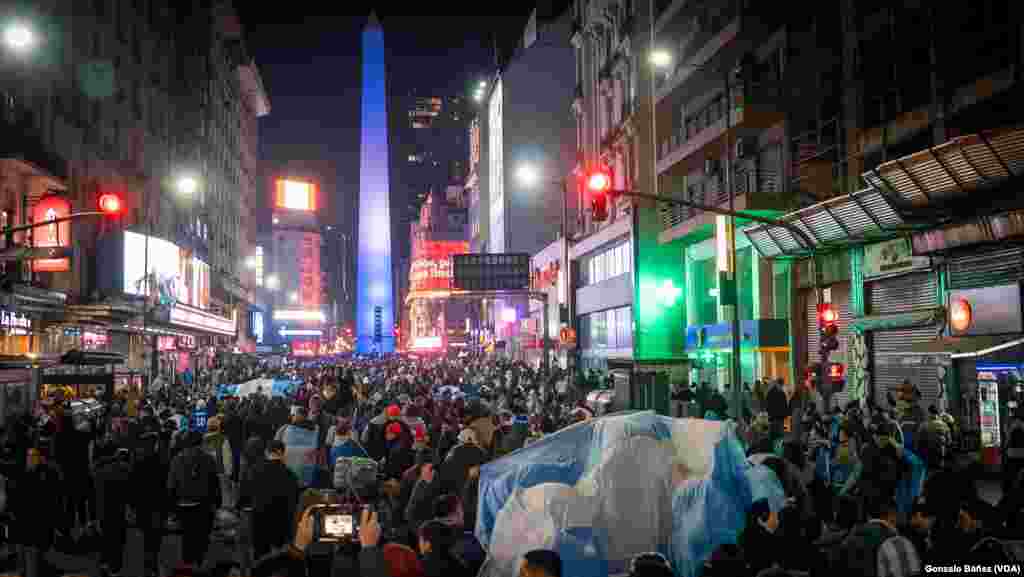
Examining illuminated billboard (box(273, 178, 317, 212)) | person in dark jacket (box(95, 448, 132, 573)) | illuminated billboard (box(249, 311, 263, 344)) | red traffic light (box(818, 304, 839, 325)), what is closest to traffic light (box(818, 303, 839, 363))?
red traffic light (box(818, 304, 839, 325))

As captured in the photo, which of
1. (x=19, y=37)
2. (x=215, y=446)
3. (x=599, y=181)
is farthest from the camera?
(x=19, y=37)

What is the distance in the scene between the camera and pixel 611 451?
922 cm

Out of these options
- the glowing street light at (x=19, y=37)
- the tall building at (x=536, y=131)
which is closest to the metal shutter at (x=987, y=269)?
the glowing street light at (x=19, y=37)

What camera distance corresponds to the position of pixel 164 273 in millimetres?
59875

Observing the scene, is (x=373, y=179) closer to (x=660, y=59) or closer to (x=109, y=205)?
(x=660, y=59)

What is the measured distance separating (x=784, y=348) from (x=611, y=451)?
25.8 m

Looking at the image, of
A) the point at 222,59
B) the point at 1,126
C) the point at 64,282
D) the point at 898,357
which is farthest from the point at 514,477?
the point at 222,59

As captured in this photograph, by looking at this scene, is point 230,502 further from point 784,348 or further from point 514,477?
point 784,348

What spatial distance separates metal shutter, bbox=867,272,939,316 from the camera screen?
19588mm

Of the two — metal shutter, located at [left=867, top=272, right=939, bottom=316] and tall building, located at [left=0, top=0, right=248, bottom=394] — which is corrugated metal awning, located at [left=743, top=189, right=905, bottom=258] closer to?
metal shutter, located at [left=867, top=272, right=939, bottom=316]

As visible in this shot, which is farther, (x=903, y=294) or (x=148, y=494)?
(x=903, y=294)

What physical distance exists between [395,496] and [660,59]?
2941 centimetres

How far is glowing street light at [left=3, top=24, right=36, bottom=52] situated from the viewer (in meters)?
33.1

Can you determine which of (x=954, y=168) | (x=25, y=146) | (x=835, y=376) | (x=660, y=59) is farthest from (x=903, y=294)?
(x=25, y=146)
